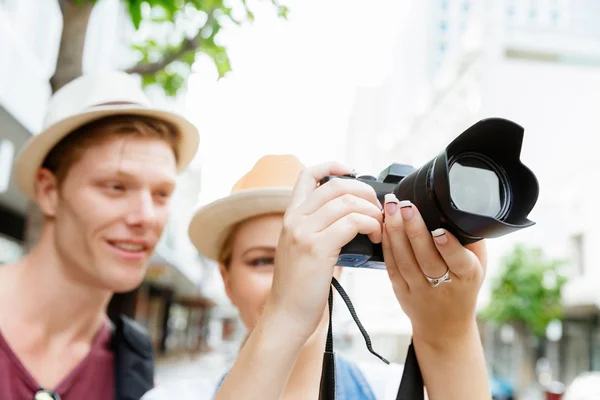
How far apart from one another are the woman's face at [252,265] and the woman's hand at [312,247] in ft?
1.53

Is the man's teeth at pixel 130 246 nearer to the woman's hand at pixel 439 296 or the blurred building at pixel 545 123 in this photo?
the woman's hand at pixel 439 296

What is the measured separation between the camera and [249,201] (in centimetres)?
166

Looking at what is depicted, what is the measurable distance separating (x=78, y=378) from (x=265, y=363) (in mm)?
1229

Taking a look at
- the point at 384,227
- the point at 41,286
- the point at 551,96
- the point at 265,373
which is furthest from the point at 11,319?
the point at 551,96

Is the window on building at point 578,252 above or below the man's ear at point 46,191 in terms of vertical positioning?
below

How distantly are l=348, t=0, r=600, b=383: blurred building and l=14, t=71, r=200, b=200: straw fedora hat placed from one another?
37.5 feet

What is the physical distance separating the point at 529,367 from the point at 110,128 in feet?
72.7

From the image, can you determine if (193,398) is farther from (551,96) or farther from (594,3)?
(594,3)

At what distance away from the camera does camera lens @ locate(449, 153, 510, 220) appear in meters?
1.13

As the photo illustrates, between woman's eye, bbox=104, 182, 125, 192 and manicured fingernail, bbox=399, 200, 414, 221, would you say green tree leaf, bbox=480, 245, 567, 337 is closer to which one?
woman's eye, bbox=104, 182, 125, 192

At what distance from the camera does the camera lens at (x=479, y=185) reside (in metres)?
1.13

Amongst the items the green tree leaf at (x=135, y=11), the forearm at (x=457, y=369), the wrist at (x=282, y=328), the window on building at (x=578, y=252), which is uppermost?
the green tree leaf at (x=135, y=11)

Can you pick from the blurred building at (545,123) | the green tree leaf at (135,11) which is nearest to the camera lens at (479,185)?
the green tree leaf at (135,11)

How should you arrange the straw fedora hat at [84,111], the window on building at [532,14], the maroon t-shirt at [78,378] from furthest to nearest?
the window on building at [532,14], the straw fedora hat at [84,111], the maroon t-shirt at [78,378]
